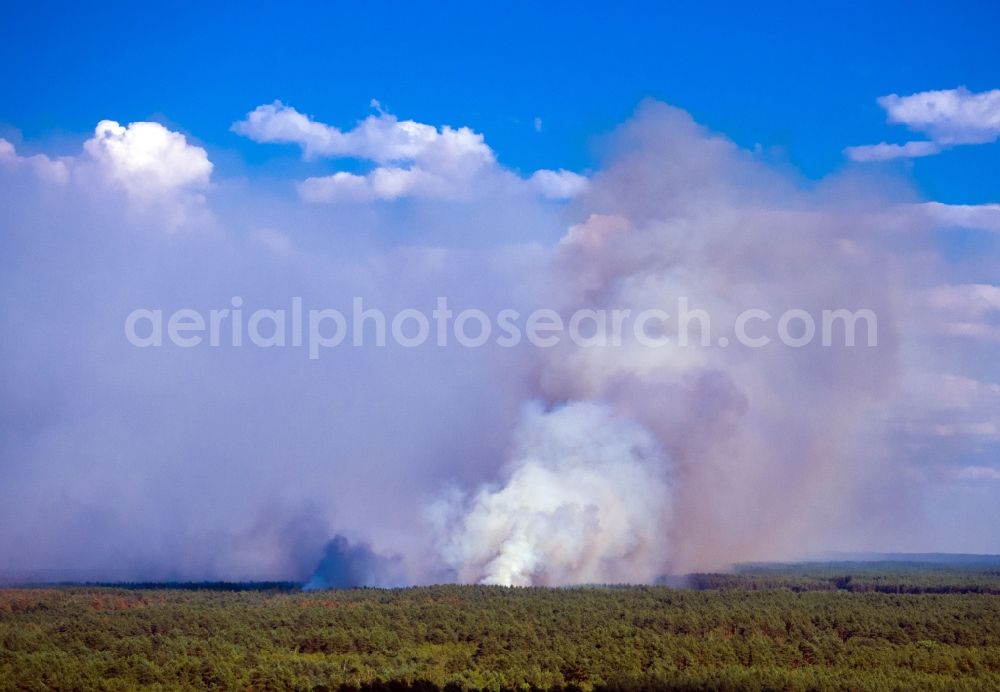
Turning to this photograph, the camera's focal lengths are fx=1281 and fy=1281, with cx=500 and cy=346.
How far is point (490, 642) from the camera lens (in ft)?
310

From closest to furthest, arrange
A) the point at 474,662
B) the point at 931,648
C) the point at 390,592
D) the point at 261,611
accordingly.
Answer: the point at 474,662, the point at 931,648, the point at 261,611, the point at 390,592

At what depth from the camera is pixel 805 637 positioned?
102125 millimetres

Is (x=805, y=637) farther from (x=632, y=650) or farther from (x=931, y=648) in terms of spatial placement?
(x=632, y=650)

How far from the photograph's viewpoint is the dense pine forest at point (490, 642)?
8231cm

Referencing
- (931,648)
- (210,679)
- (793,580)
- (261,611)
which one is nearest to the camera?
(210,679)

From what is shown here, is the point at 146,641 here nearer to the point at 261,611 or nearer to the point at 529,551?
the point at 261,611

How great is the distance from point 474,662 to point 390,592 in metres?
34.7

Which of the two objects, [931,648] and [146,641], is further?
[931,648]

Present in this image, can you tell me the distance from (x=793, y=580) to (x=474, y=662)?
359 ft

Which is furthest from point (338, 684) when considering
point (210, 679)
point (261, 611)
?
point (261, 611)

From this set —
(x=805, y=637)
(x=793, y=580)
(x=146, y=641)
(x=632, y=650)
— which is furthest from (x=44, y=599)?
(x=793, y=580)

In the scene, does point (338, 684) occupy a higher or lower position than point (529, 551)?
lower

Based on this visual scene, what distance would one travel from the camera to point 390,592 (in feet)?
407

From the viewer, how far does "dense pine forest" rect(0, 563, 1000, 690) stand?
270 feet
